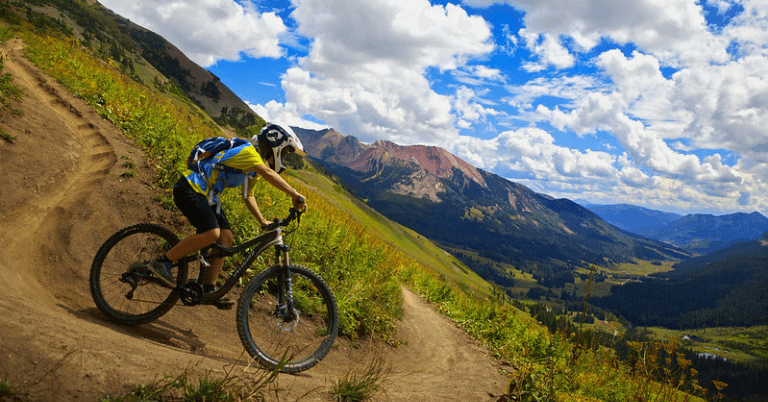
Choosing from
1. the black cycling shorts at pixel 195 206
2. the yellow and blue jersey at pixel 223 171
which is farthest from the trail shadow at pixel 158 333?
the yellow and blue jersey at pixel 223 171

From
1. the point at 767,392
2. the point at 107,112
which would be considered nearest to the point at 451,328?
the point at 107,112

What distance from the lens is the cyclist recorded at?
5.29 m

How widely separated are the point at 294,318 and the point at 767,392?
24804cm

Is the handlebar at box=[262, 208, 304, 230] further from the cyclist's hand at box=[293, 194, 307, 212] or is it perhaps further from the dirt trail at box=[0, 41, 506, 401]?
the dirt trail at box=[0, 41, 506, 401]

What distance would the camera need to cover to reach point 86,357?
11.8ft

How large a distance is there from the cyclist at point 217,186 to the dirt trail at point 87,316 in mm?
1249

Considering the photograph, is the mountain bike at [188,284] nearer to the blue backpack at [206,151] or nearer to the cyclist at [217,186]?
the cyclist at [217,186]

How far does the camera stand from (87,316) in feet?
18.0

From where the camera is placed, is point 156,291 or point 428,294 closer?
point 156,291

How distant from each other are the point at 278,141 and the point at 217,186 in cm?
112

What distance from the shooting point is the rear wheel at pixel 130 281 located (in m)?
5.63

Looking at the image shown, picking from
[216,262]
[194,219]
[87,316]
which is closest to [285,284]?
[216,262]

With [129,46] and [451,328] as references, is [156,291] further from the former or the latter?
[129,46]

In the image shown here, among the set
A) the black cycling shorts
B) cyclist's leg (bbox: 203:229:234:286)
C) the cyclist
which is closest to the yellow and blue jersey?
the cyclist
